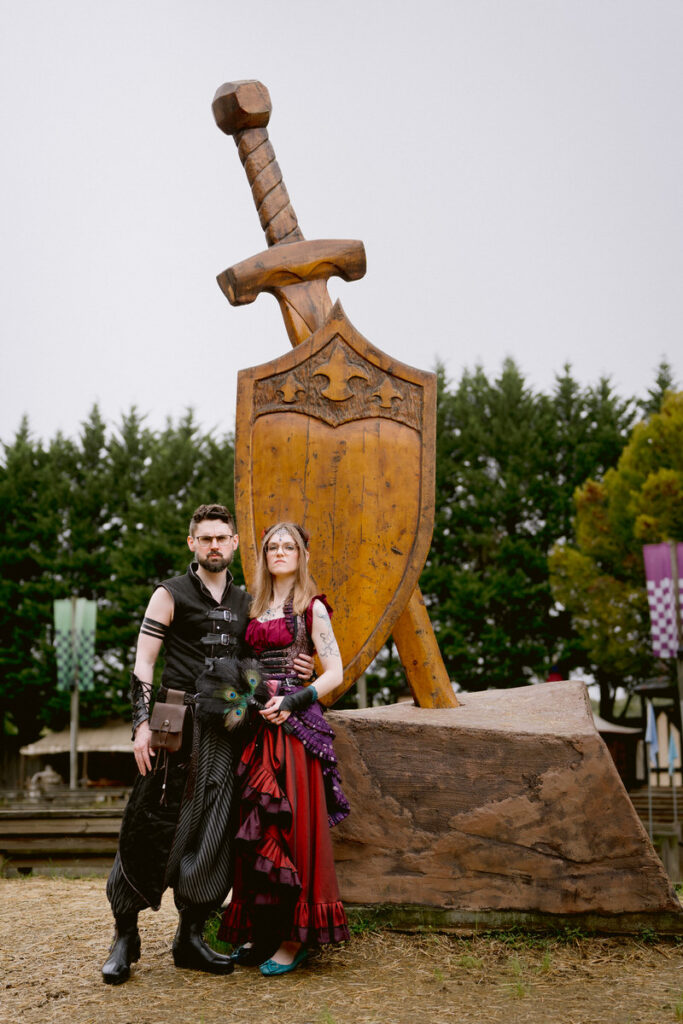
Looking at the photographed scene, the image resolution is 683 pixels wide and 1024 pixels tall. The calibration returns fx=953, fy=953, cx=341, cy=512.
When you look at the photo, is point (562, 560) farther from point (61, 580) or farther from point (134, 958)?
point (134, 958)

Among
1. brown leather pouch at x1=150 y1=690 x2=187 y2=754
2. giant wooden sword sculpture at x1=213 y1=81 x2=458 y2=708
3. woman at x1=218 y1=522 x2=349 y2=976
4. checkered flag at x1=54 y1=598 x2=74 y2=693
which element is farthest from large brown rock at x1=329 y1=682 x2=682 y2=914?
checkered flag at x1=54 y1=598 x2=74 y2=693

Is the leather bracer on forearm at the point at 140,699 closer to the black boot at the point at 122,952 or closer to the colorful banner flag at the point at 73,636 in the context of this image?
the black boot at the point at 122,952

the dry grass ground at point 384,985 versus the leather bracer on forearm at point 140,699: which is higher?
the leather bracer on forearm at point 140,699

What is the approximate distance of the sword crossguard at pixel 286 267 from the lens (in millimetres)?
4918

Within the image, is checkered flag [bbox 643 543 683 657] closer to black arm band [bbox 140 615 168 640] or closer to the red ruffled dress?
the red ruffled dress

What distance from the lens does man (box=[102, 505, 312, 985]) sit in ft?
11.4

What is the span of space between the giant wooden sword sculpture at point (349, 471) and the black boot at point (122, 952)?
1.36m

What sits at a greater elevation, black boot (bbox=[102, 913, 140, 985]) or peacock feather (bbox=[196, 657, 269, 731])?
peacock feather (bbox=[196, 657, 269, 731])

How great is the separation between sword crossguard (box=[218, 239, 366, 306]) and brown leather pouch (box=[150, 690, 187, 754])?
92.5 inches

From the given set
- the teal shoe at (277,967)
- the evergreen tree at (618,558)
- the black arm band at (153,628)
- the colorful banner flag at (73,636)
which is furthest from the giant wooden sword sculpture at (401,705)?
the evergreen tree at (618,558)

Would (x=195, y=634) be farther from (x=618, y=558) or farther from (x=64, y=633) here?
(x=618, y=558)

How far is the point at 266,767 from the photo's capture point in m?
3.45

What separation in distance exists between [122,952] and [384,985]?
3.26ft

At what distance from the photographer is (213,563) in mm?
3742
